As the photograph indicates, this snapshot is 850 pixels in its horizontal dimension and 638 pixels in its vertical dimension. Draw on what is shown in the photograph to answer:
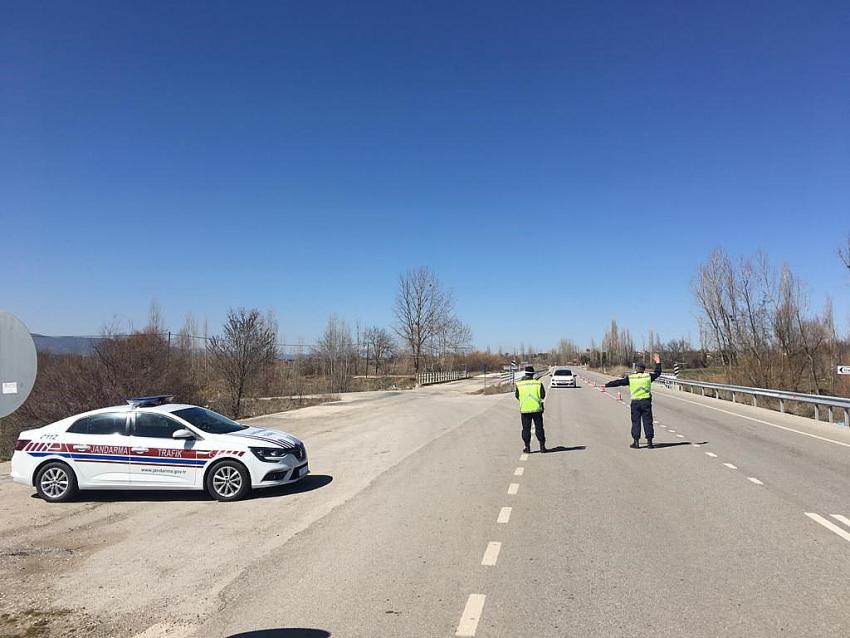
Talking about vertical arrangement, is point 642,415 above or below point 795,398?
above

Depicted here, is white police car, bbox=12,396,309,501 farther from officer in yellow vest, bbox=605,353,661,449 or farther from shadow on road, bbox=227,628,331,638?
officer in yellow vest, bbox=605,353,661,449

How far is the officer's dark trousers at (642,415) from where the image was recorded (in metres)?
13.8

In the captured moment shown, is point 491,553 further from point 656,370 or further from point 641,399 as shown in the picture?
point 656,370

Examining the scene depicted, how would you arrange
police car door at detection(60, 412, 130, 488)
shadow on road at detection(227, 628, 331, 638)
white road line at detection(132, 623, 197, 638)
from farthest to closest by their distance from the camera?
1. police car door at detection(60, 412, 130, 488)
2. white road line at detection(132, 623, 197, 638)
3. shadow on road at detection(227, 628, 331, 638)

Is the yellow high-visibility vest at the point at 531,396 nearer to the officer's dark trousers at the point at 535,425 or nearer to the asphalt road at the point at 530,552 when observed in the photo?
the officer's dark trousers at the point at 535,425

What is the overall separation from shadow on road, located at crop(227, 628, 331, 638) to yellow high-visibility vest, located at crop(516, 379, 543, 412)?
29.7 feet

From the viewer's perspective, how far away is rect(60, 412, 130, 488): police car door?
935cm

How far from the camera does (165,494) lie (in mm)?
9914

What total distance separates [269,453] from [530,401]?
5.86 m

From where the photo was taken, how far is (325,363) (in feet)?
214

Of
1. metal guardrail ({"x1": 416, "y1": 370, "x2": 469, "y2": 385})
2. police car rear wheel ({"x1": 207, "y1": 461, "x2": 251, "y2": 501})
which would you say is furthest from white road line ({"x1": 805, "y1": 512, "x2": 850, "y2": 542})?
metal guardrail ({"x1": 416, "y1": 370, "x2": 469, "y2": 385})

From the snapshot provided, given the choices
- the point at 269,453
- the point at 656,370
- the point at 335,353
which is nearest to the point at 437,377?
the point at 335,353

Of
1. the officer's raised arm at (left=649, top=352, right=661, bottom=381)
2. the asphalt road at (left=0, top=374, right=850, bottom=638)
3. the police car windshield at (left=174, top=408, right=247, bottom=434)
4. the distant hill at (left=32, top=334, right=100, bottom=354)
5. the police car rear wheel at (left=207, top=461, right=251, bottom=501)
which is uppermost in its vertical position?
the distant hill at (left=32, top=334, right=100, bottom=354)

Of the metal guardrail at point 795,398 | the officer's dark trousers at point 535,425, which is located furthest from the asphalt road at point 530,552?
the metal guardrail at point 795,398
